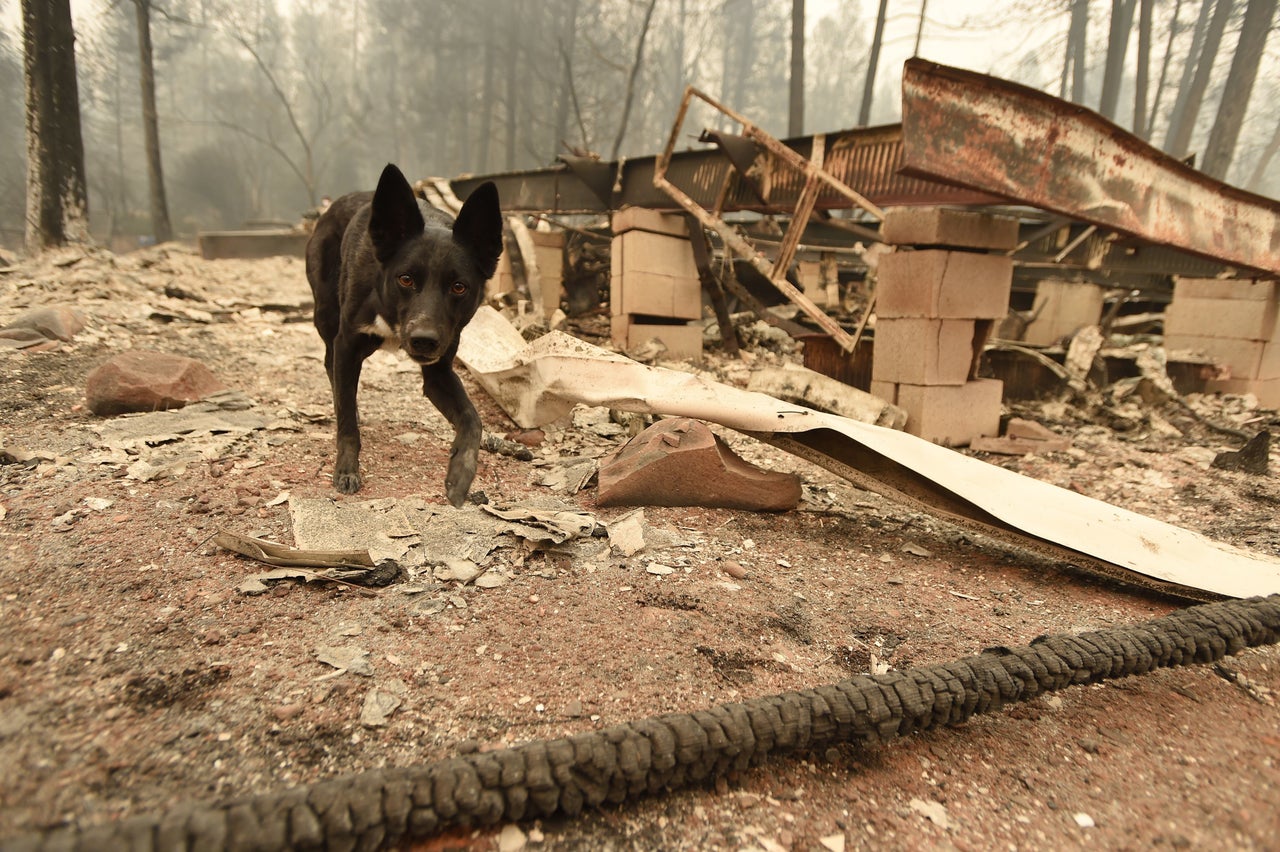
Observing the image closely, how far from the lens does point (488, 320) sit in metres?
5.10

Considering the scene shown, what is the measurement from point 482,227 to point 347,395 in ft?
3.76

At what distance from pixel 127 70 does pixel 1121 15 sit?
36142 mm

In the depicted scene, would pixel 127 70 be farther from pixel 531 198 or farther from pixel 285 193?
pixel 531 198

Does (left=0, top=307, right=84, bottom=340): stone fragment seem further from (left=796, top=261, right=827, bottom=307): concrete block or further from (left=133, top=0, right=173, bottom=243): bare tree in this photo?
(left=133, top=0, right=173, bottom=243): bare tree

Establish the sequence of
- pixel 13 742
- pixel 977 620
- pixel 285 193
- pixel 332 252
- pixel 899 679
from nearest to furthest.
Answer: pixel 13 742, pixel 899 679, pixel 977 620, pixel 332 252, pixel 285 193

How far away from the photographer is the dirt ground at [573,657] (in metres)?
1.48

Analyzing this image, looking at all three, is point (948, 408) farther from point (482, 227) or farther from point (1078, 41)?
point (1078, 41)

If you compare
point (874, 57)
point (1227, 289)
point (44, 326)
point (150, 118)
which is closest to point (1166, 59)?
point (874, 57)

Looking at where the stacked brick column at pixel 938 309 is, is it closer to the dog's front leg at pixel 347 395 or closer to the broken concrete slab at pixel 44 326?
the dog's front leg at pixel 347 395

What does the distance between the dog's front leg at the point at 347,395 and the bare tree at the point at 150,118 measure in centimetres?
1669

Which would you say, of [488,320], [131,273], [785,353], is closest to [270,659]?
[488,320]

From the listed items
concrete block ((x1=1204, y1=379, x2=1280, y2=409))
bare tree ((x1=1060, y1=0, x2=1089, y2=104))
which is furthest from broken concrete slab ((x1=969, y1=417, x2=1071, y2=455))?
bare tree ((x1=1060, y1=0, x2=1089, y2=104))

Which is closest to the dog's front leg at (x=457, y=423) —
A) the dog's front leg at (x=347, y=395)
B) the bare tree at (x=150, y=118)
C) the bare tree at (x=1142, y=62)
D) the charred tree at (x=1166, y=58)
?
the dog's front leg at (x=347, y=395)

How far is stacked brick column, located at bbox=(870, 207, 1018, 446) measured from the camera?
185 inches
